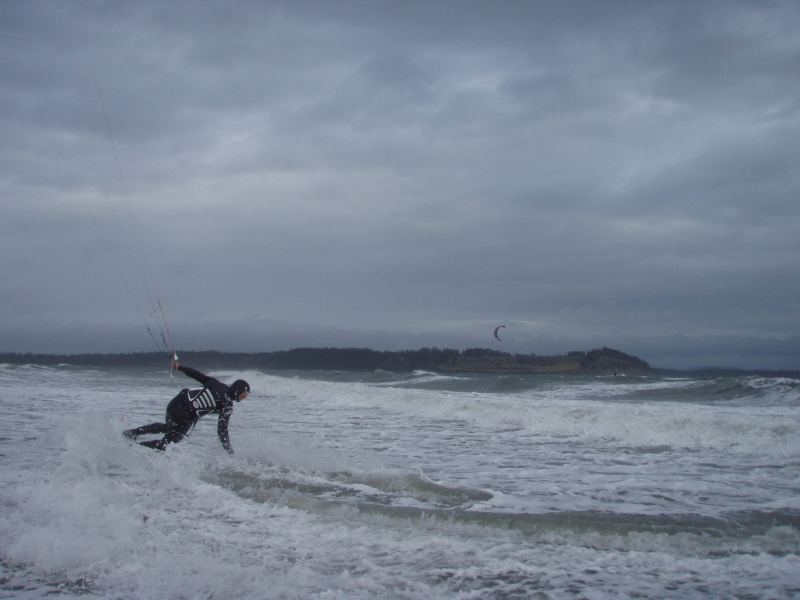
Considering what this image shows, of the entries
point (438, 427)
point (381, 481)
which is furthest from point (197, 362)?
point (381, 481)

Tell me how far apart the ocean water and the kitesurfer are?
0.29 meters

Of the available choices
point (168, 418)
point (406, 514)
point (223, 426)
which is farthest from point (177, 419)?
point (406, 514)

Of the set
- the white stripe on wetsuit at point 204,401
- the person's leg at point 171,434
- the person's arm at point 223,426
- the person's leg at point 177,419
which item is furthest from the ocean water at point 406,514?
the white stripe on wetsuit at point 204,401

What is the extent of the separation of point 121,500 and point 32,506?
0.90 m

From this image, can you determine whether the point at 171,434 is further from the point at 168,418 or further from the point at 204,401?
the point at 204,401

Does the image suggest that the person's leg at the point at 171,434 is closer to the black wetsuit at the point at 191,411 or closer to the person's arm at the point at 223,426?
the black wetsuit at the point at 191,411

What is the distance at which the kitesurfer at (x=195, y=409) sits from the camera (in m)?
9.60

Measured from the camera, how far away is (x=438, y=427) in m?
16.8

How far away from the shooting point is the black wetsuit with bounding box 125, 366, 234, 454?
31.5 ft

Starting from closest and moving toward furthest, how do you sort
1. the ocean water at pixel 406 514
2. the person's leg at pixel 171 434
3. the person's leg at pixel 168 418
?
the ocean water at pixel 406 514 < the person's leg at pixel 171 434 < the person's leg at pixel 168 418

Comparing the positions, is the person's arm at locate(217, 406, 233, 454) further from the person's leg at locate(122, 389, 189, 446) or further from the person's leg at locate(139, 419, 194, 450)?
the person's leg at locate(122, 389, 189, 446)

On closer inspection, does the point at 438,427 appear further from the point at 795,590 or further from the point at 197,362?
the point at 197,362

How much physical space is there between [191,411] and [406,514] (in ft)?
13.1

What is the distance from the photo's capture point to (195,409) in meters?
9.67
